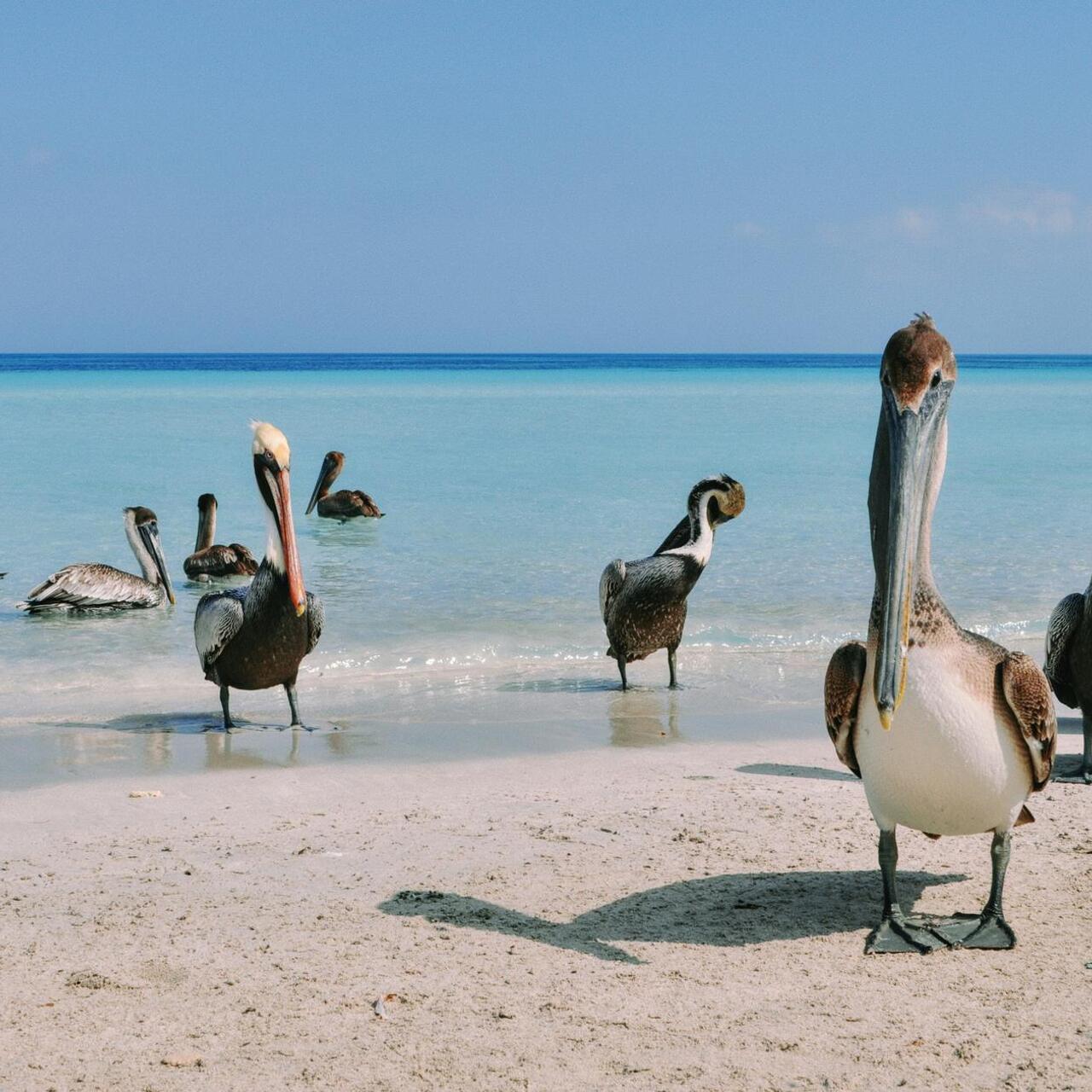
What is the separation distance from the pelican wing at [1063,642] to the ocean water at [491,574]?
130 centimetres

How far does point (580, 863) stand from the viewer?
14.0 feet

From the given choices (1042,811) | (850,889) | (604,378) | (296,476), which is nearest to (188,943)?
(850,889)

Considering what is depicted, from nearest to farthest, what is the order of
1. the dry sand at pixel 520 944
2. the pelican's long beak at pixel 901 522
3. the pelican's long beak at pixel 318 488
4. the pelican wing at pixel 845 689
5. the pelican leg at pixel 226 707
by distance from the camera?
the dry sand at pixel 520 944, the pelican's long beak at pixel 901 522, the pelican wing at pixel 845 689, the pelican leg at pixel 226 707, the pelican's long beak at pixel 318 488

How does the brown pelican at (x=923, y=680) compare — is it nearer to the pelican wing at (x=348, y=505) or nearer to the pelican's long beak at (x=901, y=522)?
the pelican's long beak at (x=901, y=522)

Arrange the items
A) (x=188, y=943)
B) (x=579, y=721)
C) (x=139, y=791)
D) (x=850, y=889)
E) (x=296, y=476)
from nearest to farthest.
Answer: (x=188, y=943) < (x=850, y=889) < (x=139, y=791) < (x=579, y=721) < (x=296, y=476)

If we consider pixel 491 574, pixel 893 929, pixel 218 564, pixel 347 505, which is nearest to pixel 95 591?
pixel 218 564

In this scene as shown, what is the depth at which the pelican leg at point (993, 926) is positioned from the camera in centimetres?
351

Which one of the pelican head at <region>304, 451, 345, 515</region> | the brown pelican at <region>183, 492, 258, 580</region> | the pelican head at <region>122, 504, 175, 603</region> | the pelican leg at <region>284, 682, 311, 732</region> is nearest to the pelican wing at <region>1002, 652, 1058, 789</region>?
the pelican leg at <region>284, 682, 311, 732</region>

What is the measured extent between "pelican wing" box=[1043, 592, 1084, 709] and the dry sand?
27.4 inches

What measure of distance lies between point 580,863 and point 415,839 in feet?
1.97

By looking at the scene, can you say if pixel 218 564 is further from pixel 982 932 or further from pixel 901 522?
pixel 901 522

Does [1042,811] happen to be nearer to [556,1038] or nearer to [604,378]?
[556,1038]

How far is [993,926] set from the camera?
3553mm

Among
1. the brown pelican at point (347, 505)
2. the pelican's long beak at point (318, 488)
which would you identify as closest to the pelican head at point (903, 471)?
the brown pelican at point (347, 505)
